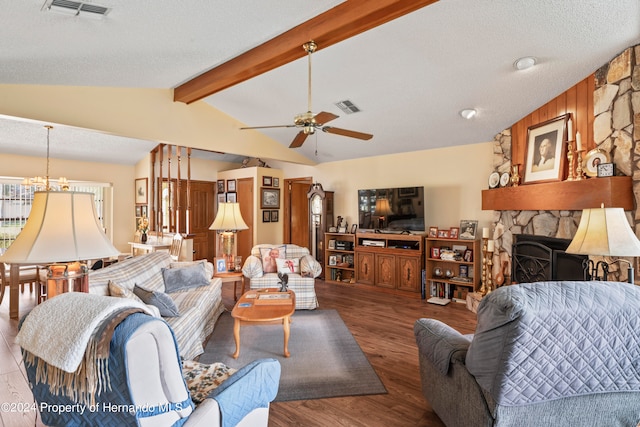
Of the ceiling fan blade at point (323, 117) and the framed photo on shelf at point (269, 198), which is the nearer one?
the ceiling fan blade at point (323, 117)

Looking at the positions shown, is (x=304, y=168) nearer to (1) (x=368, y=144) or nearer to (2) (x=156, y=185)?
(1) (x=368, y=144)

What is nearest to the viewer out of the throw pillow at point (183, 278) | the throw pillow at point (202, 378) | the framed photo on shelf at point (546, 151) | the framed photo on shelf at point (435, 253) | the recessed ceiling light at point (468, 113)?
the throw pillow at point (202, 378)

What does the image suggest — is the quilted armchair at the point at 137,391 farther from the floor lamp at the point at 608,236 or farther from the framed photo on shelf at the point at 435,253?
the framed photo on shelf at the point at 435,253

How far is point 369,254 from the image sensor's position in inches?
218

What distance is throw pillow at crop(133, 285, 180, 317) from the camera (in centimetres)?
265

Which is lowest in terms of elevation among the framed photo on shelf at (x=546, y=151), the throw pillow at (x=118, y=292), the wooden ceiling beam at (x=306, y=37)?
the throw pillow at (x=118, y=292)

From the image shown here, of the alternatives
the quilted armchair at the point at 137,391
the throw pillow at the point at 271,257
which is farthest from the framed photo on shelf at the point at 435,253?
the quilted armchair at the point at 137,391

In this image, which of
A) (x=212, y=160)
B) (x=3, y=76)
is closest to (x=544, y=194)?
(x=3, y=76)

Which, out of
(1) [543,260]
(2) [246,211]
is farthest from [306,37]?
(2) [246,211]

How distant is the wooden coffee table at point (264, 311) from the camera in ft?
9.25

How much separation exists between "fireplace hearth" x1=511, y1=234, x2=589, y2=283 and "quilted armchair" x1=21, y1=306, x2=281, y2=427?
3.88m

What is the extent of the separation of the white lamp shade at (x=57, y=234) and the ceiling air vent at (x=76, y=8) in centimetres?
135

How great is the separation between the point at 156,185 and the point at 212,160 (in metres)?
1.47

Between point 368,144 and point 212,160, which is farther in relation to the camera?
point 212,160
